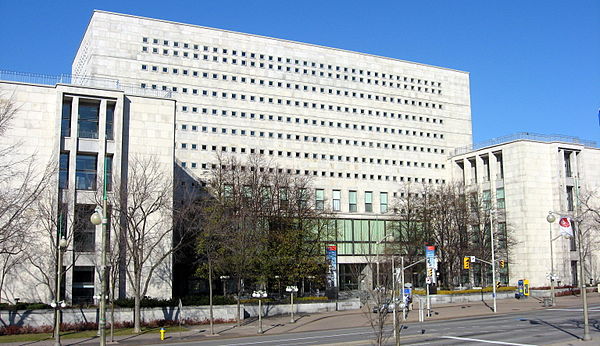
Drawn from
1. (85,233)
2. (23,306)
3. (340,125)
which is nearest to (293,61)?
(340,125)

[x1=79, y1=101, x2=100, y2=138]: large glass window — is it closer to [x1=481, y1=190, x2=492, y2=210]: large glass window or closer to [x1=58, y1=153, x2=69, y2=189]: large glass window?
[x1=58, y1=153, x2=69, y2=189]: large glass window

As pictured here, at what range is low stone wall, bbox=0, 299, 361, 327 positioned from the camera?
41.8m

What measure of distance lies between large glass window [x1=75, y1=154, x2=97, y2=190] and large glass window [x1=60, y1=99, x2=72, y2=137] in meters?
2.19

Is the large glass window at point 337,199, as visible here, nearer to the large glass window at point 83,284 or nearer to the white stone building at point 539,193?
the white stone building at point 539,193

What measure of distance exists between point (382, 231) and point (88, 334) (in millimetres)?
55714

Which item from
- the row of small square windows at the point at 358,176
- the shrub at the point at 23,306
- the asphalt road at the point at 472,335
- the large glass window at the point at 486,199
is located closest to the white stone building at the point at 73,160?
the shrub at the point at 23,306

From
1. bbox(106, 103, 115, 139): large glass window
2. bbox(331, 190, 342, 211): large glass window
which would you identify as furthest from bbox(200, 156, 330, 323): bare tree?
bbox(331, 190, 342, 211): large glass window

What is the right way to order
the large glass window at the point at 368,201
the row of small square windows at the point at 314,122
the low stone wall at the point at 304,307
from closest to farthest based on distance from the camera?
the low stone wall at the point at 304,307 → the row of small square windows at the point at 314,122 → the large glass window at the point at 368,201

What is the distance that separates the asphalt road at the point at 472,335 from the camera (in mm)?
31484

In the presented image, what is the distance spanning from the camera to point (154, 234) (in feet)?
169

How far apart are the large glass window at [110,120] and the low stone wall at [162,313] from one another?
1570 cm

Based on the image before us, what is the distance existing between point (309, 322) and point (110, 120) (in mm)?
24476

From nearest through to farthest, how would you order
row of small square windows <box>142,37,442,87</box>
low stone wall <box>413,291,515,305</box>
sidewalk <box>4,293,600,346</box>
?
sidewalk <box>4,293,600,346</box>, low stone wall <box>413,291,515,305</box>, row of small square windows <box>142,37,442,87</box>

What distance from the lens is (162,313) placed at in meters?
47.0
